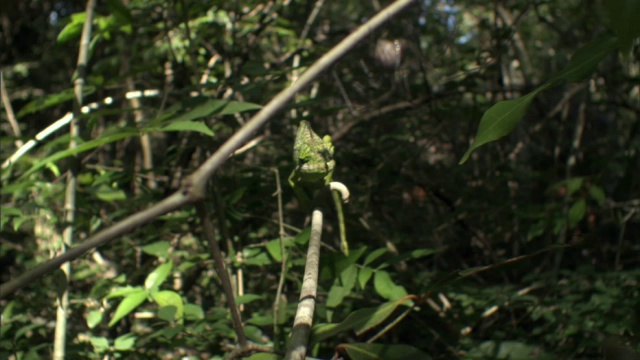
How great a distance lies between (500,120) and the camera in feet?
3.09

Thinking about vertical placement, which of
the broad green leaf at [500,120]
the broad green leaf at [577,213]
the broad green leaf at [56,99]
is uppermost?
the broad green leaf at [56,99]

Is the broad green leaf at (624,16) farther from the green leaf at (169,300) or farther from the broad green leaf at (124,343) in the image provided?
the broad green leaf at (124,343)

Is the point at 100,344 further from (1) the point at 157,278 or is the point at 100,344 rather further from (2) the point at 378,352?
(2) the point at 378,352

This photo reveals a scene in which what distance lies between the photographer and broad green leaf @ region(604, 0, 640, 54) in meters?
0.70

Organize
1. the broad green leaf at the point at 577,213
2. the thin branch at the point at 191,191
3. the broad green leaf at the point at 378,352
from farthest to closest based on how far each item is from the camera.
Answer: the broad green leaf at the point at 577,213
the broad green leaf at the point at 378,352
the thin branch at the point at 191,191

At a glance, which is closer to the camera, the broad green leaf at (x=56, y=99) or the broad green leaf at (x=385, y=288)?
the broad green leaf at (x=385, y=288)

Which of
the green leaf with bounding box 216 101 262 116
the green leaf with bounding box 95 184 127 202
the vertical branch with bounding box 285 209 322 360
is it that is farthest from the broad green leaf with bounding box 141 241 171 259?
the vertical branch with bounding box 285 209 322 360

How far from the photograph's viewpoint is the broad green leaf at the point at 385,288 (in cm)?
164

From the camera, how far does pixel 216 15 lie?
152 inches

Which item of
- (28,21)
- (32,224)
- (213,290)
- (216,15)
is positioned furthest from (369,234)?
(28,21)

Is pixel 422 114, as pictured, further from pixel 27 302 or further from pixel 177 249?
pixel 27 302

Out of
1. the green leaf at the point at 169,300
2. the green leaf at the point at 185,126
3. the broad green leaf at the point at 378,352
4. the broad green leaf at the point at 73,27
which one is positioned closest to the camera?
the broad green leaf at the point at 378,352

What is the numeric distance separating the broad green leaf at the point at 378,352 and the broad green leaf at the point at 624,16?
23.6 inches

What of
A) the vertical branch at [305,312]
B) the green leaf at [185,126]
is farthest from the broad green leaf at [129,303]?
the vertical branch at [305,312]
